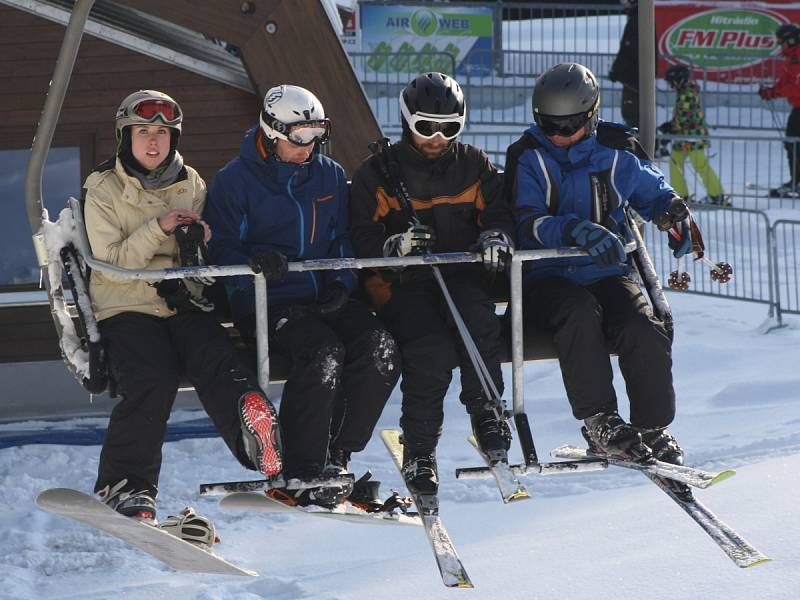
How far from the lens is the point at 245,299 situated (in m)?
5.95

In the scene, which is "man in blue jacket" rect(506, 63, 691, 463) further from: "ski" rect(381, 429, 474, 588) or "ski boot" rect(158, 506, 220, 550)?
"ski boot" rect(158, 506, 220, 550)

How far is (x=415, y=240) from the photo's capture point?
5.70 m

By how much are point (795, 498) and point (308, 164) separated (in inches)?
222

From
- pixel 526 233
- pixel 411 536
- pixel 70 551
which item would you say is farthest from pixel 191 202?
pixel 411 536

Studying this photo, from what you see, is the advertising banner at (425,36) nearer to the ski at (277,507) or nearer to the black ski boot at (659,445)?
the black ski boot at (659,445)

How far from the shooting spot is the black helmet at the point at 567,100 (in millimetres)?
5934

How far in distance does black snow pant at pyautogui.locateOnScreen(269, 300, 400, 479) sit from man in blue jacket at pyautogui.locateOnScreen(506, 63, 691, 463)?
0.75 meters

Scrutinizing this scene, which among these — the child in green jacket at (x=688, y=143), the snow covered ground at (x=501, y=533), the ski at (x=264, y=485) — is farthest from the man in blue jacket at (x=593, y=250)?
the child in green jacket at (x=688, y=143)

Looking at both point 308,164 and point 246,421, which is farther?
point 308,164

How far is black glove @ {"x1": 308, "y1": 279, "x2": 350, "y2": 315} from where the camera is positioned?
230 inches

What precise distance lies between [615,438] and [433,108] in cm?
152

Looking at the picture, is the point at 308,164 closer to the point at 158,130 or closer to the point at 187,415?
the point at 158,130

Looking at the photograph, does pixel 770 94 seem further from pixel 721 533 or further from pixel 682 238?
pixel 721 533

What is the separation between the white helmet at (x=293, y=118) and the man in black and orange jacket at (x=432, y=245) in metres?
0.35
